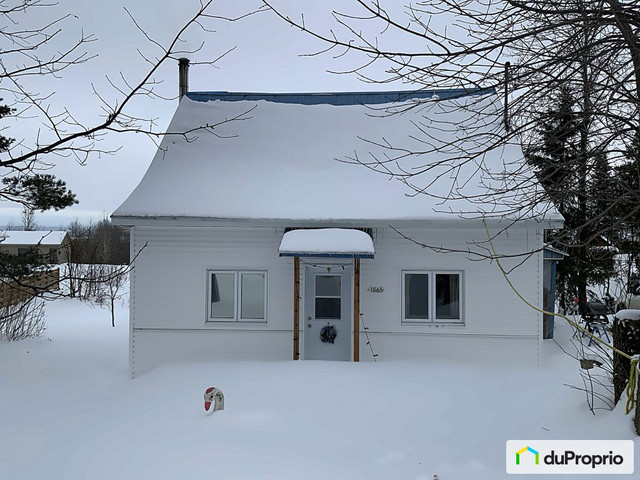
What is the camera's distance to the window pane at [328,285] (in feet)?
31.8

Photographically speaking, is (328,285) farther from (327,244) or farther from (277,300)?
(327,244)

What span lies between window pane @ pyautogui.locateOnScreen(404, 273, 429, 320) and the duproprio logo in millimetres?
3963

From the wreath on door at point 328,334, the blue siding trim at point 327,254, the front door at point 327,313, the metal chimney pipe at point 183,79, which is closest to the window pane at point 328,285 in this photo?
the front door at point 327,313

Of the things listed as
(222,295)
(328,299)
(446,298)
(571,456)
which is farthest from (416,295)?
(571,456)

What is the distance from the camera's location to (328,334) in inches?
375

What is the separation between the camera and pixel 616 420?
4.77 metres

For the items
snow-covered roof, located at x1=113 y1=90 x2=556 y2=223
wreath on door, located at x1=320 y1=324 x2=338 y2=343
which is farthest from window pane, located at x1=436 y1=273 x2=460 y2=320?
wreath on door, located at x1=320 y1=324 x2=338 y2=343

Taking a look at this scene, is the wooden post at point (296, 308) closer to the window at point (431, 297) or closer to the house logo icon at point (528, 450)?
the window at point (431, 297)

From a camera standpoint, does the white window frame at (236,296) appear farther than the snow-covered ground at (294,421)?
Yes

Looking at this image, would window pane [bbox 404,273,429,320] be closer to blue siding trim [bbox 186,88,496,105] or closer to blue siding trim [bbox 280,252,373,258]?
blue siding trim [bbox 280,252,373,258]

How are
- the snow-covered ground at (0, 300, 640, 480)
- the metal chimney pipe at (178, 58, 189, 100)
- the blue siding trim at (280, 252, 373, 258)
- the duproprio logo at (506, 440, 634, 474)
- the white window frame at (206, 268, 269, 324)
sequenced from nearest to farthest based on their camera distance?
the duproprio logo at (506, 440, 634, 474) < the snow-covered ground at (0, 300, 640, 480) < the blue siding trim at (280, 252, 373, 258) < the white window frame at (206, 268, 269, 324) < the metal chimney pipe at (178, 58, 189, 100)

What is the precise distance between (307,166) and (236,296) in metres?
3.67

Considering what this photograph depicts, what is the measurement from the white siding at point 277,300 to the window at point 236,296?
0.18 metres

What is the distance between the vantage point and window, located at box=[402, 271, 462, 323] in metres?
9.37
